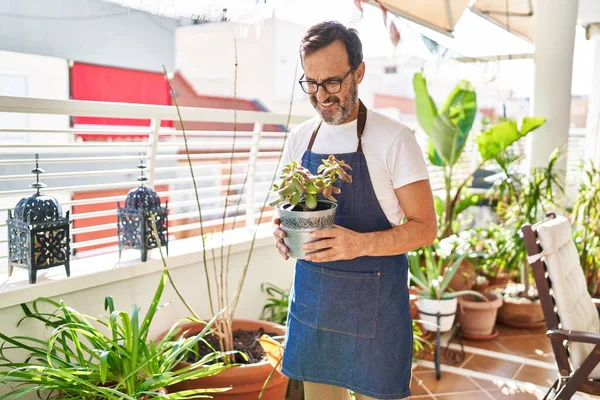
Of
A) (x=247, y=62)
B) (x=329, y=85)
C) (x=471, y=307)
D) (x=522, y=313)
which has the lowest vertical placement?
(x=522, y=313)

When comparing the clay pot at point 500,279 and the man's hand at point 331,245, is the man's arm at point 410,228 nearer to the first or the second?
the man's hand at point 331,245

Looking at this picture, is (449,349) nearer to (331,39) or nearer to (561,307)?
(561,307)

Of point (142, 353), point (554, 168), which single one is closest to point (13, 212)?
point (142, 353)

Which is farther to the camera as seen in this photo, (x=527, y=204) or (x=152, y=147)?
(x=527, y=204)

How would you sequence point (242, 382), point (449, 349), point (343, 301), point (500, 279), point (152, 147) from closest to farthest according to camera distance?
point (343, 301)
point (242, 382)
point (152, 147)
point (449, 349)
point (500, 279)

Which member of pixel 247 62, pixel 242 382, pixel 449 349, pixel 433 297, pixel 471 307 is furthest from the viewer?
pixel 247 62

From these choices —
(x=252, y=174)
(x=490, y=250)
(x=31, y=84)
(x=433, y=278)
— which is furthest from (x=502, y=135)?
(x=31, y=84)

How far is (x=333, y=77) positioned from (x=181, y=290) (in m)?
1.74

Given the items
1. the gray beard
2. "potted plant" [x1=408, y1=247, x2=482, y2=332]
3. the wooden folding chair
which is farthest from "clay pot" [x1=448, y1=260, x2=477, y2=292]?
the gray beard

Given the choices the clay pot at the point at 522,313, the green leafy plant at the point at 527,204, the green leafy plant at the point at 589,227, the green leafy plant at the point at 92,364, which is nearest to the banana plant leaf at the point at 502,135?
the green leafy plant at the point at 527,204

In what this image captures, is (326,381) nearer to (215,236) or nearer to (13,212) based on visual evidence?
(13,212)

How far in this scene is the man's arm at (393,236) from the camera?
1.62m

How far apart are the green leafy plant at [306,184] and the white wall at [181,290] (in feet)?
4.33

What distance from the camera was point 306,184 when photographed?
1.64 meters
